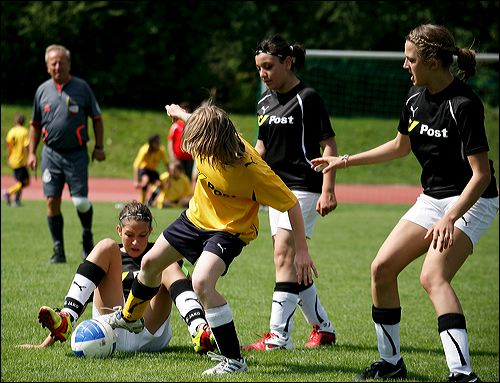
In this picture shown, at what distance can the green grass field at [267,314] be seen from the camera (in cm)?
577

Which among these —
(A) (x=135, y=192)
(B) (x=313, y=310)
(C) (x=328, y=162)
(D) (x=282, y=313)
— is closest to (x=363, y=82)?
(A) (x=135, y=192)

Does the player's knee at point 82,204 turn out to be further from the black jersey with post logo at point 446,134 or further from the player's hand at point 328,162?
the black jersey with post logo at point 446,134

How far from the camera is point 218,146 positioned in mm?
5496

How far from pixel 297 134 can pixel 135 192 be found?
16.7 metres

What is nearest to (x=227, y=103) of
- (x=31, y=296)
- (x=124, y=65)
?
(x=124, y=65)

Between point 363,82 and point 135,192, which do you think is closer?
point 135,192

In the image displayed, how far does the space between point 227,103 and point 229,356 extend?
32.6m

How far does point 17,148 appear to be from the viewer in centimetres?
2014

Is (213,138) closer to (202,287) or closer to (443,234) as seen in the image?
(202,287)

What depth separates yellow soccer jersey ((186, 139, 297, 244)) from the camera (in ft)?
18.5

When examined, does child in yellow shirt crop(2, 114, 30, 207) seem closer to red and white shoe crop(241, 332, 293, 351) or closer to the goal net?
the goal net

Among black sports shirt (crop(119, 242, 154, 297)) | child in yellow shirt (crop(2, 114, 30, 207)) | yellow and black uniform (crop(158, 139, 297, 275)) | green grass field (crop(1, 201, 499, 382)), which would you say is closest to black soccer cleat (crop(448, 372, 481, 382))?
green grass field (crop(1, 201, 499, 382))

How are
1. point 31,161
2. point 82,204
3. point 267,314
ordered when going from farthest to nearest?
point 82,204 < point 31,161 < point 267,314

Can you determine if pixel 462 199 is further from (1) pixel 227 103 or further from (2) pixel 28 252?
(1) pixel 227 103
